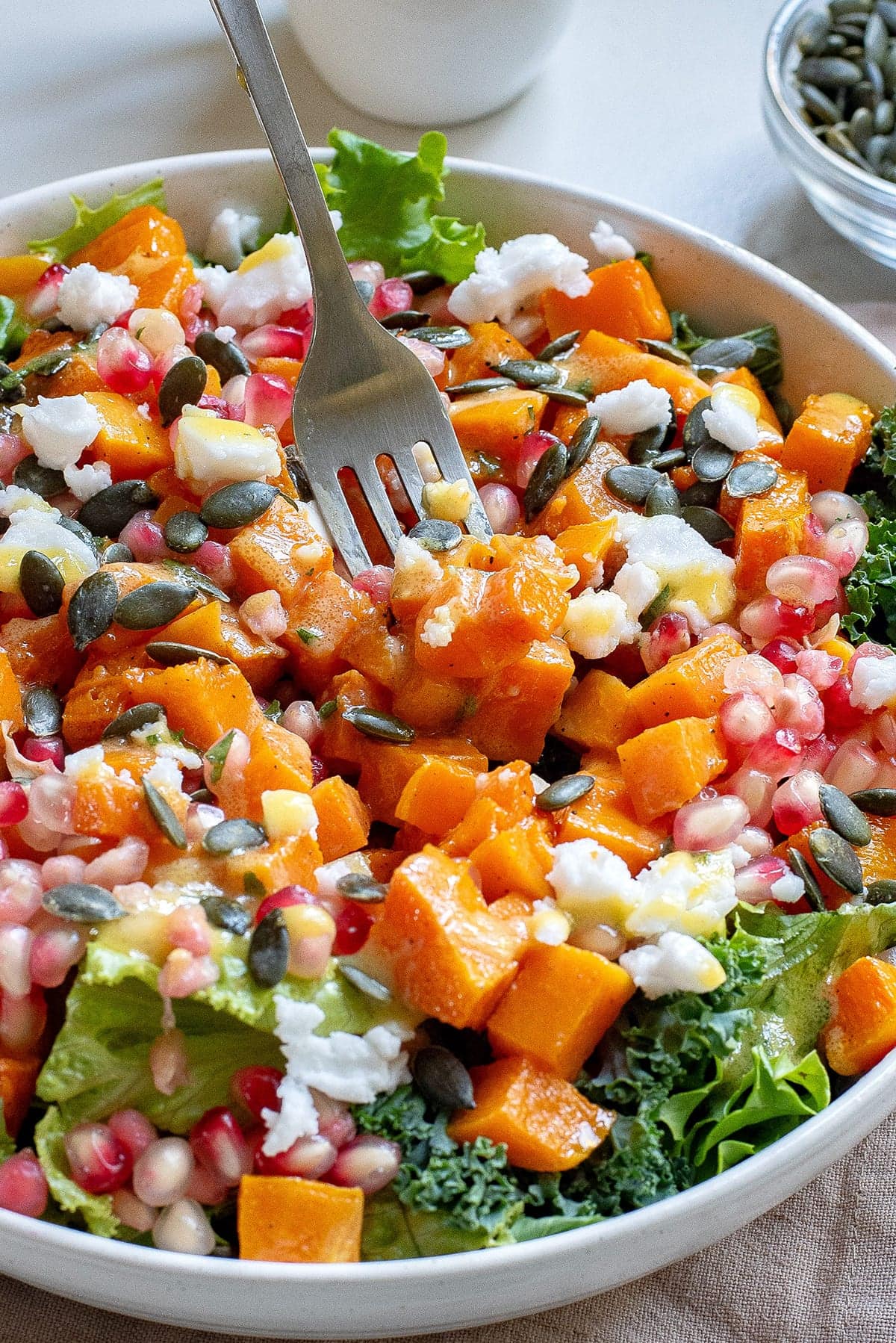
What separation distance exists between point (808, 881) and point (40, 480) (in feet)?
5.90

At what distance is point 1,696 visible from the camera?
8.57 feet

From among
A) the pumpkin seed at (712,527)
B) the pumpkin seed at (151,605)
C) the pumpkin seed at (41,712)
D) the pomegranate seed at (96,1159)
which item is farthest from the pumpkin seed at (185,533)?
the pomegranate seed at (96,1159)

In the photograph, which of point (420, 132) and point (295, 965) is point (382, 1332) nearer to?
point (295, 965)

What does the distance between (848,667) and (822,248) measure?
204 centimetres

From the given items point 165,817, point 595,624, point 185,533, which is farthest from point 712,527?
point 165,817

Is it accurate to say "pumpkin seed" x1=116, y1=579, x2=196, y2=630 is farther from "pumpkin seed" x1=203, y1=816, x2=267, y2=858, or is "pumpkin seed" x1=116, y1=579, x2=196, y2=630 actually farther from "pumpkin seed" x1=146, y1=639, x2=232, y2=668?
"pumpkin seed" x1=203, y1=816, x2=267, y2=858

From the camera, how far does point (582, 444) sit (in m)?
3.08

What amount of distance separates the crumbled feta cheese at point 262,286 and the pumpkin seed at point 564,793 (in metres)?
1.45

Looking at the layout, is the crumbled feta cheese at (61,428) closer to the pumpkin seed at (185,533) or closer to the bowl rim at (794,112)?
the pumpkin seed at (185,533)

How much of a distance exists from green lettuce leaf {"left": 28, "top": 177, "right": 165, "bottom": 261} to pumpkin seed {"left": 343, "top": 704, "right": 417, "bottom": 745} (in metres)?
1.56

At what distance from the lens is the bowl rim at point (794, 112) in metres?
3.99

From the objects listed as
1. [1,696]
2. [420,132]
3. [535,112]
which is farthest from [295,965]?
[535,112]

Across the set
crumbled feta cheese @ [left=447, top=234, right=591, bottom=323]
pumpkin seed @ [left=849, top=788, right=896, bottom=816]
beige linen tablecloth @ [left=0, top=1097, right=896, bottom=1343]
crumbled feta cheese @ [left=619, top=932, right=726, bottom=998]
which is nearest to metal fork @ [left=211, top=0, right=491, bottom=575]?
crumbled feta cheese @ [left=447, top=234, right=591, bottom=323]

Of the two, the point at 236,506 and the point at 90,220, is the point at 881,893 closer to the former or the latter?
the point at 236,506
